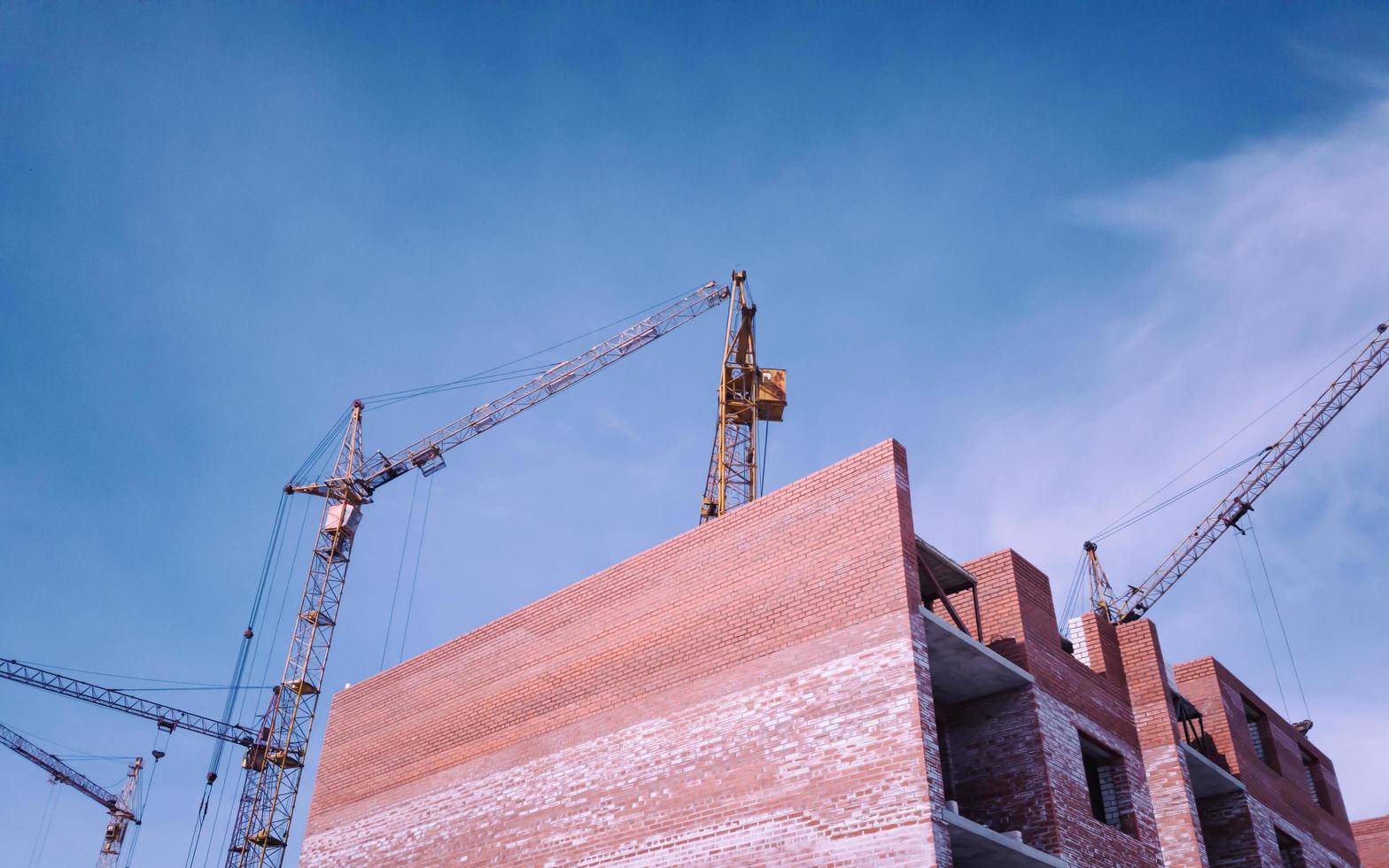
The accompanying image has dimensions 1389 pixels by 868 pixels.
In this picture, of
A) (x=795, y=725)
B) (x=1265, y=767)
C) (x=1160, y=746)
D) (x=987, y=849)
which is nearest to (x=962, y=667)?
(x=987, y=849)

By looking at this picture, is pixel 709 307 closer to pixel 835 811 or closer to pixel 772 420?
pixel 772 420

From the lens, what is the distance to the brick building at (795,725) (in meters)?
13.9

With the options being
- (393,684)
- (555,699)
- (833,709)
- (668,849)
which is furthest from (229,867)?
(833,709)

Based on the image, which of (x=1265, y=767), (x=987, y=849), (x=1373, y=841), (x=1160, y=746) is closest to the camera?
(x=987, y=849)

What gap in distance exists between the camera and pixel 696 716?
15.8 metres

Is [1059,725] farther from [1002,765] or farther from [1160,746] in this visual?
[1160,746]

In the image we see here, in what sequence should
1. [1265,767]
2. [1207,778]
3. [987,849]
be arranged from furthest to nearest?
[1265,767]
[1207,778]
[987,849]

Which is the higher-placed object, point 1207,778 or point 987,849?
point 1207,778

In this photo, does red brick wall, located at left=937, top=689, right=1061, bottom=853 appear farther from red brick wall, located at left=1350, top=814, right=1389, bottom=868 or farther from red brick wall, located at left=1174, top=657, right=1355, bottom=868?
red brick wall, located at left=1350, top=814, right=1389, bottom=868

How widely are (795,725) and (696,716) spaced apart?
1.86 meters

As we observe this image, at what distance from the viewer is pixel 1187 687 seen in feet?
78.0

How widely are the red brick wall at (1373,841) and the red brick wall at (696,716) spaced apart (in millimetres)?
27949

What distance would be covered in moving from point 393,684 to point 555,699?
17.0ft

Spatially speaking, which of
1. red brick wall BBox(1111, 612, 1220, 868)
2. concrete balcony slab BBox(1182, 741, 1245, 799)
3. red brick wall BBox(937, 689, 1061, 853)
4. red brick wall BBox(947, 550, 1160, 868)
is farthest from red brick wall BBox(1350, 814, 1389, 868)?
red brick wall BBox(937, 689, 1061, 853)
